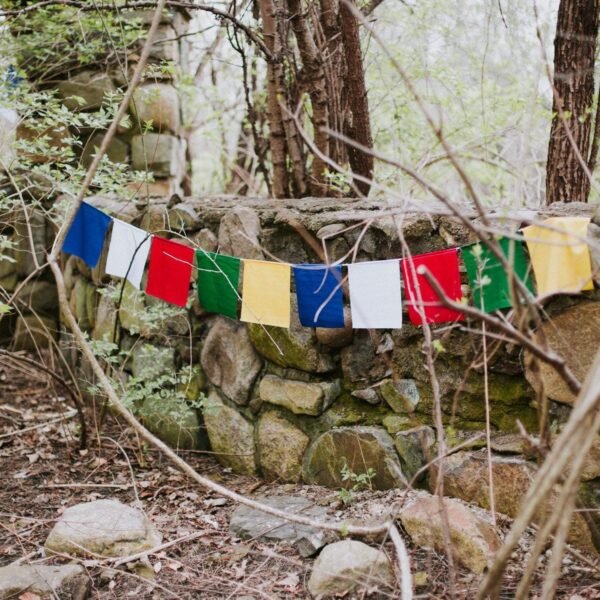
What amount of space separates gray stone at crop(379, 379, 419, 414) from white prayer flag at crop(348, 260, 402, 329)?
351mm

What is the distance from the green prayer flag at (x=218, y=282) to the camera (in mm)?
3301

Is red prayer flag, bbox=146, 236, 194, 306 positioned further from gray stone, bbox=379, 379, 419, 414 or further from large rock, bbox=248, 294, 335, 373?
gray stone, bbox=379, 379, 419, 414

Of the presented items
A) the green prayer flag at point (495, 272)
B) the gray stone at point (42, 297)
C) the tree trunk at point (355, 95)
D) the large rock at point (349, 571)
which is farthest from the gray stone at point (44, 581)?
the gray stone at point (42, 297)

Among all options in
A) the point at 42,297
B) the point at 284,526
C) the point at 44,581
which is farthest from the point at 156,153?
the point at 44,581

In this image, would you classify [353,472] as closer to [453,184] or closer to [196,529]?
[196,529]

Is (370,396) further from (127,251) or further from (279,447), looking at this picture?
(127,251)

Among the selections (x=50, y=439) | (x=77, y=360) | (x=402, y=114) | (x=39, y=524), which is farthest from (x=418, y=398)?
(x=402, y=114)

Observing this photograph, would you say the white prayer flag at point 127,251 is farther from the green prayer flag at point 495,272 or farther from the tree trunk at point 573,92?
the tree trunk at point 573,92

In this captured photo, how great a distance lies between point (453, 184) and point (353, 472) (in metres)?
4.73

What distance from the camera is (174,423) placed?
390 cm

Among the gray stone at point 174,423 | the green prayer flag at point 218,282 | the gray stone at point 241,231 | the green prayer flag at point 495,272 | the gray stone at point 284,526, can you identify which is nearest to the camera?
the green prayer flag at point 495,272

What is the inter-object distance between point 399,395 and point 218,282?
1081 millimetres

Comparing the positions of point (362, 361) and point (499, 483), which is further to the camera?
point (362, 361)

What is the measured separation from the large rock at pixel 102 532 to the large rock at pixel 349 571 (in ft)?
2.56
